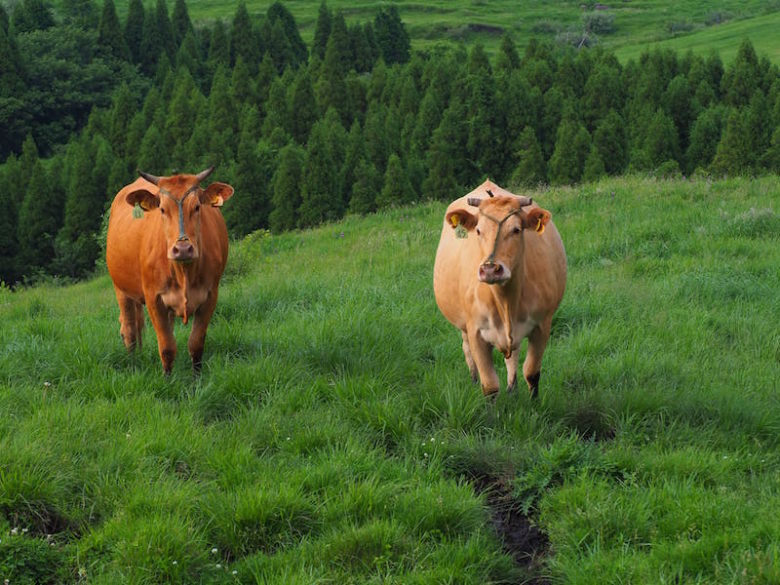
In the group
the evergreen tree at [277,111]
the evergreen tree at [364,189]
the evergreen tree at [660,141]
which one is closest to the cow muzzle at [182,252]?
the evergreen tree at [364,189]

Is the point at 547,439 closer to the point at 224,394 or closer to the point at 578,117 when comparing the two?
the point at 224,394

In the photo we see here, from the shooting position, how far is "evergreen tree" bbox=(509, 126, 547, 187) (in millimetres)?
55250

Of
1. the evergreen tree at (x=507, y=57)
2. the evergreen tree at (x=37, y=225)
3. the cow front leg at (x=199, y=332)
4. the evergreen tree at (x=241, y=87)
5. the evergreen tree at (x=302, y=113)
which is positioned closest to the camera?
the cow front leg at (x=199, y=332)

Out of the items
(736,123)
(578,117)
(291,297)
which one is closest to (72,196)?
(578,117)

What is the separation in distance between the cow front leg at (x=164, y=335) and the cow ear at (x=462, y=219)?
2.71 m

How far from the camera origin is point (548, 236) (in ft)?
26.6

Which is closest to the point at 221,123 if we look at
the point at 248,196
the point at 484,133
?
the point at 248,196

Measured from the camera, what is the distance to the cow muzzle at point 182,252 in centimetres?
745

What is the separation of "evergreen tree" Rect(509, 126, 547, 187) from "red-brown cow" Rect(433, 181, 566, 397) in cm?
4630

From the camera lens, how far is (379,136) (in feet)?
210

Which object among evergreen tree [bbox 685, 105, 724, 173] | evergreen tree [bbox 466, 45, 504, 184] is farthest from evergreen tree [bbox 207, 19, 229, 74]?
evergreen tree [bbox 685, 105, 724, 173]

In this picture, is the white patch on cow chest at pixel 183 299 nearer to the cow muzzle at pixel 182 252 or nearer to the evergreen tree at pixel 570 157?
the cow muzzle at pixel 182 252

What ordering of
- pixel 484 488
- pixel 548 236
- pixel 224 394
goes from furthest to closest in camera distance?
pixel 548 236
pixel 224 394
pixel 484 488

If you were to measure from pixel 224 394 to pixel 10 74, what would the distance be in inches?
3830
